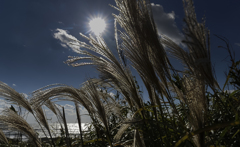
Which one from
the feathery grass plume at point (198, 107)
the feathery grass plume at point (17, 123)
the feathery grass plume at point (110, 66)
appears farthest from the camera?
the feathery grass plume at point (17, 123)

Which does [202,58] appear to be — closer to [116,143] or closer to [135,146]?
[135,146]

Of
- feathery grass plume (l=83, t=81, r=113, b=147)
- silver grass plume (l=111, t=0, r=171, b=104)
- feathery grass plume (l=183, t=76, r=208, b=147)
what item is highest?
silver grass plume (l=111, t=0, r=171, b=104)

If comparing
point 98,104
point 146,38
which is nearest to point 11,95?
point 98,104

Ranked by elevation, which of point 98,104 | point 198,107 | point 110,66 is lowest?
point 198,107

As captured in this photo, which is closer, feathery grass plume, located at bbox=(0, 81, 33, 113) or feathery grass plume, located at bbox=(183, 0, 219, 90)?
feathery grass plume, located at bbox=(183, 0, 219, 90)

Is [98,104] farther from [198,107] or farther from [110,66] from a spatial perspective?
[198,107]

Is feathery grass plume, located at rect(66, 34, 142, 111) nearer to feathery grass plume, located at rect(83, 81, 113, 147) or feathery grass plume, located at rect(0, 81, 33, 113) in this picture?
feathery grass plume, located at rect(83, 81, 113, 147)

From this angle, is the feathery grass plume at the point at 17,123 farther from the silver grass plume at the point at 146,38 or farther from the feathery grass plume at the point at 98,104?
the silver grass plume at the point at 146,38

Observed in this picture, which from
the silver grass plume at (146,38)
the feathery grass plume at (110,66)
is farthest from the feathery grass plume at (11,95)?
the silver grass plume at (146,38)

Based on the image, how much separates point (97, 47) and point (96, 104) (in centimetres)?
60

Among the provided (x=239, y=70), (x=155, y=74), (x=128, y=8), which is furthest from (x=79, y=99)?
(x=239, y=70)

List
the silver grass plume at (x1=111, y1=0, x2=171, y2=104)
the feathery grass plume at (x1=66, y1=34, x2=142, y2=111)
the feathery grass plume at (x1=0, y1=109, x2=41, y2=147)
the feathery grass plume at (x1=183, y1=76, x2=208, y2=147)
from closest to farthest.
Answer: the feathery grass plume at (x1=183, y1=76, x2=208, y2=147) < the silver grass plume at (x1=111, y1=0, x2=171, y2=104) < the feathery grass plume at (x1=66, y1=34, x2=142, y2=111) < the feathery grass plume at (x1=0, y1=109, x2=41, y2=147)

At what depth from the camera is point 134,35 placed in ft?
4.35

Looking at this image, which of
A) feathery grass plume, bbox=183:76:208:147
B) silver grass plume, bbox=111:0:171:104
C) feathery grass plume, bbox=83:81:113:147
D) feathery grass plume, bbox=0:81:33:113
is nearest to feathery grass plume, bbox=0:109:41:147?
feathery grass plume, bbox=0:81:33:113
